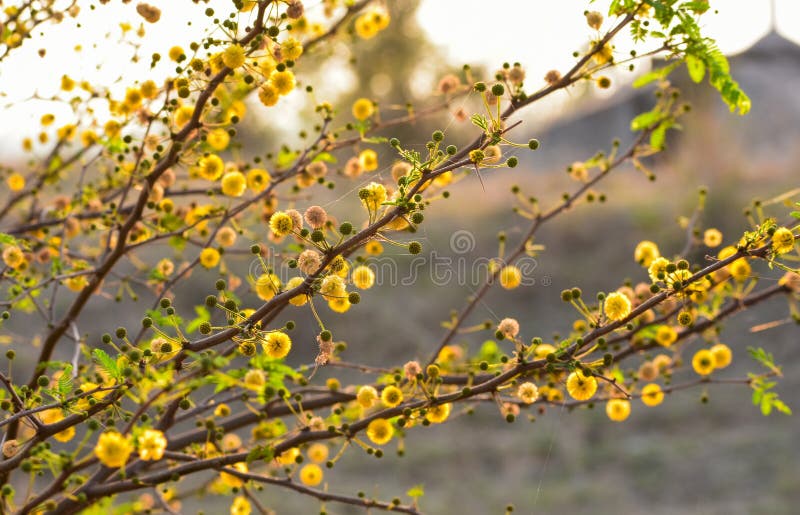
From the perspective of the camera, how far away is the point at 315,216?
4.33ft

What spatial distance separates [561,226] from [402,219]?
822cm

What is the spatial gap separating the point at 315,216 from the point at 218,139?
0.70 metres

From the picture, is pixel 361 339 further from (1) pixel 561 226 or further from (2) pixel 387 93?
(2) pixel 387 93

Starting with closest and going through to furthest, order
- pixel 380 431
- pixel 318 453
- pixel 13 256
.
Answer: pixel 380 431
pixel 13 256
pixel 318 453

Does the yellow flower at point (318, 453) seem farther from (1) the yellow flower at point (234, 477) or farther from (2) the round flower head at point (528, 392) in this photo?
(2) the round flower head at point (528, 392)

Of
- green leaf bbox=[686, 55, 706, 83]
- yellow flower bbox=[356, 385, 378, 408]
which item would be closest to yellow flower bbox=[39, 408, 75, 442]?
yellow flower bbox=[356, 385, 378, 408]

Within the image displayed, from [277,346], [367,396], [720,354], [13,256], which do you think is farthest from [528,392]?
[13,256]

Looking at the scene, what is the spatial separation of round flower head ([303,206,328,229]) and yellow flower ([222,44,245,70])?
1.14 feet

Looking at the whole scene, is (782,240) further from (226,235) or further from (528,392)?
(226,235)

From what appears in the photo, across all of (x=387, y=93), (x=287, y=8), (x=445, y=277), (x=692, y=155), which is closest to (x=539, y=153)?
(x=387, y=93)

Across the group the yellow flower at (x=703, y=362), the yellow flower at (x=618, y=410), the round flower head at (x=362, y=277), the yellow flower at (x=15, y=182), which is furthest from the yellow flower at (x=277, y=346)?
the yellow flower at (x=15, y=182)

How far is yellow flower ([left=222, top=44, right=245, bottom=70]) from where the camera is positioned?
1.45 meters

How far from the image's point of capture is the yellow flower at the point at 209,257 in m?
1.97

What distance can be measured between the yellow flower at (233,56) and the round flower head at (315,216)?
347 mm
